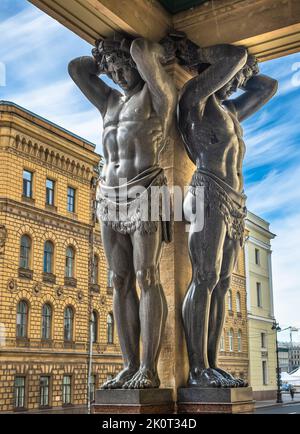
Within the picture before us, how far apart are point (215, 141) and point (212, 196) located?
10.6 inches

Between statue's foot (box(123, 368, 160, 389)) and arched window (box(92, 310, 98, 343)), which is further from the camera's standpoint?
arched window (box(92, 310, 98, 343))

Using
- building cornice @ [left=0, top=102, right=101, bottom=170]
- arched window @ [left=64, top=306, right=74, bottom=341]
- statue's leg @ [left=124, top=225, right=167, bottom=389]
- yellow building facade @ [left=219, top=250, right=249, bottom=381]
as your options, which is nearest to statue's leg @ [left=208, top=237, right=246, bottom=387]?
statue's leg @ [left=124, top=225, right=167, bottom=389]

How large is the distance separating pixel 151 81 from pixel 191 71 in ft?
1.54

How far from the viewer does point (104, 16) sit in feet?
9.17

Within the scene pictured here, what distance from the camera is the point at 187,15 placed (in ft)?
10.3

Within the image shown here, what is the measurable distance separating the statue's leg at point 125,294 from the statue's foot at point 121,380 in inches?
1.4

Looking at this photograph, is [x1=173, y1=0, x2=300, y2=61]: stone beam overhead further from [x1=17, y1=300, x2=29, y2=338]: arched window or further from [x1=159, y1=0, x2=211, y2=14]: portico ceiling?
[x1=17, y1=300, x2=29, y2=338]: arched window

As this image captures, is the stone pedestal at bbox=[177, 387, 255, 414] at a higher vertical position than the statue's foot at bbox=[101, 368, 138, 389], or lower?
lower

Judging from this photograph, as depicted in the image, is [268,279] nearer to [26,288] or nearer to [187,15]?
[26,288]

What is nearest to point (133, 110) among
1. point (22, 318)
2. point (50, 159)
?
point (22, 318)

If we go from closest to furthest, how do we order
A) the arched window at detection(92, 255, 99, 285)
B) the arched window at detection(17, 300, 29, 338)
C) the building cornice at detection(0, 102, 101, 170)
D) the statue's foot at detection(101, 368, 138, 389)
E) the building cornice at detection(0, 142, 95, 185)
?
the statue's foot at detection(101, 368, 138, 389) → the arched window at detection(17, 300, 29, 338) → the building cornice at detection(0, 102, 101, 170) → the building cornice at detection(0, 142, 95, 185) → the arched window at detection(92, 255, 99, 285)

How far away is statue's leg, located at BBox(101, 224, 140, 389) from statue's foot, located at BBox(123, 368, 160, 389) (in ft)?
0.42

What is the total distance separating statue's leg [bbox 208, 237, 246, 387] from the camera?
2734 mm
